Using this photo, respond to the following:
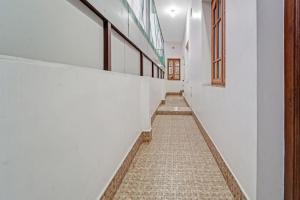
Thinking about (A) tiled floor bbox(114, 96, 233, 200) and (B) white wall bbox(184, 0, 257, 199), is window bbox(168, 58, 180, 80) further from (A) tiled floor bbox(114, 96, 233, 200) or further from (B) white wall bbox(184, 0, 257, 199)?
(B) white wall bbox(184, 0, 257, 199)

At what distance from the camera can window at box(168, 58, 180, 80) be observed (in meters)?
13.6

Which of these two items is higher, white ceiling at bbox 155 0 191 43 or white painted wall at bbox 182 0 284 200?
white ceiling at bbox 155 0 191 43

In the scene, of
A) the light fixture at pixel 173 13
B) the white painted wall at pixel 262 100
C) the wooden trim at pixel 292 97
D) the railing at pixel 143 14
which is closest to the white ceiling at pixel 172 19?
the light fixture at pixel 173 13

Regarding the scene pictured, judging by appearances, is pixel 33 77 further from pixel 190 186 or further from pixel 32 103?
pixel 190 186

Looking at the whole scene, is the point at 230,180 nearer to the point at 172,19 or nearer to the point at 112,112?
the point at 112,112

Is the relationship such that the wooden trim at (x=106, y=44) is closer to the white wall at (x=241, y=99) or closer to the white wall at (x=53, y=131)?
the white wall at (x=53, y=131)

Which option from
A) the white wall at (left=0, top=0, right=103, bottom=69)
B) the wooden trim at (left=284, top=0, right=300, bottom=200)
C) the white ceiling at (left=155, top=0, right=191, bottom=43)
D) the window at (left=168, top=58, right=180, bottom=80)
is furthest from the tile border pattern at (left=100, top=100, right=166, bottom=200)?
the window at (left=168, top=58, right=180, bottom=80)

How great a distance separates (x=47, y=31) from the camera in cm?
98

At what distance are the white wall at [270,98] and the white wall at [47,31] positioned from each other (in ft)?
2.96

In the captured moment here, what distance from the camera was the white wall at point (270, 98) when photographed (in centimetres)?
127

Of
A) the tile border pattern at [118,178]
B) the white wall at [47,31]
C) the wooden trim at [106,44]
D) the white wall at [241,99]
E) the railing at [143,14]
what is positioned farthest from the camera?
the railing at [143,14]

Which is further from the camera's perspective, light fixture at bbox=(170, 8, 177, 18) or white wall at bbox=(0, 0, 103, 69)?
light fixture at bbox=(170, 8, 177, 18)

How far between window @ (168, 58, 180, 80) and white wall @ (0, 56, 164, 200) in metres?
12.2

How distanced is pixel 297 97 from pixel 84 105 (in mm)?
980
